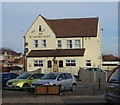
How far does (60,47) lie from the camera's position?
4400 cm

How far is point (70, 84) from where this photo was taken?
65.5 feet

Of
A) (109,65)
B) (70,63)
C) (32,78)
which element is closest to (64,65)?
(70,63)

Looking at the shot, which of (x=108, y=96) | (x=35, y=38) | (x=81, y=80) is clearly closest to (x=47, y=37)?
(x=35, y=38)

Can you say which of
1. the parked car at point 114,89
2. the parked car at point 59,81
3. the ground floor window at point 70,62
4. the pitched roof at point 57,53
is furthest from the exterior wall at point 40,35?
the parked car at point 114,89

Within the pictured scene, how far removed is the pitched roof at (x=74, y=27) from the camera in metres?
43.8

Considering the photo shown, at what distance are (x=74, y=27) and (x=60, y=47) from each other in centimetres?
456

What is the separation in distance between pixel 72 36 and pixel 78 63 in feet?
16.0

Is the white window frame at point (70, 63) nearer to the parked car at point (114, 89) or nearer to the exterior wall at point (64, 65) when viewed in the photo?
the exterior wall at point (64, 65)

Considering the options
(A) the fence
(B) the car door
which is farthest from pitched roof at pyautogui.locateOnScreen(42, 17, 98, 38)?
(B) the car door

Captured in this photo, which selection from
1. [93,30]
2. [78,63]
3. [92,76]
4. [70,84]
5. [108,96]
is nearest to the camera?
[108,96]

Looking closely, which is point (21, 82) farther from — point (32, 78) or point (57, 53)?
point (57, 53)

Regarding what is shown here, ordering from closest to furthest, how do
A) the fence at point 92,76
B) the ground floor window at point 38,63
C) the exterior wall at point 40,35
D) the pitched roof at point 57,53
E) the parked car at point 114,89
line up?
the parked car at point 114,89, the fence at point 92,76, the pitched roof at point 57,53, the ground floor window at point 38,63, the exterior wall at point 40,35

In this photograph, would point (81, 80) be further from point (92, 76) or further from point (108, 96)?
point (108, 96)

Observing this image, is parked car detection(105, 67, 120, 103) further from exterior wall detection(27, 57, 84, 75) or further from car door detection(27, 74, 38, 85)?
exterior wall detection(27, 57, 84, 75)
